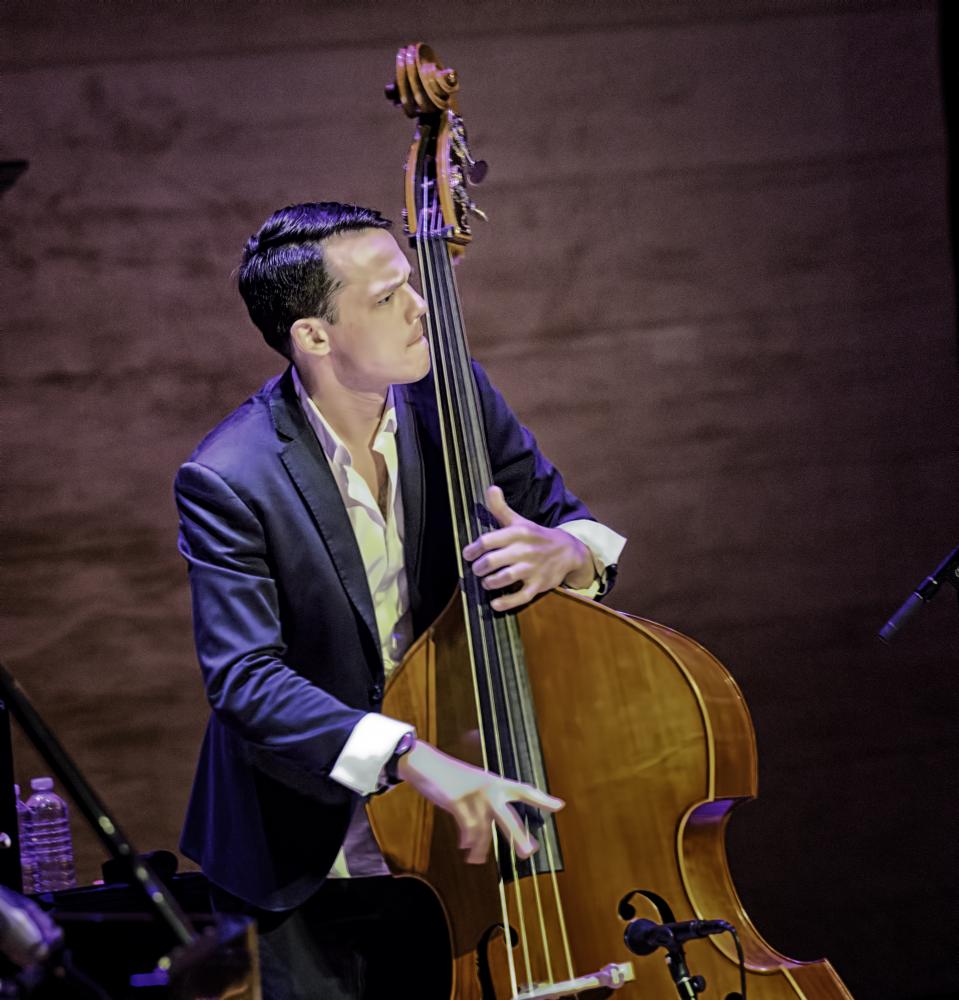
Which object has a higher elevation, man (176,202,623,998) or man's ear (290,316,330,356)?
man's ear (290,316,330,356)

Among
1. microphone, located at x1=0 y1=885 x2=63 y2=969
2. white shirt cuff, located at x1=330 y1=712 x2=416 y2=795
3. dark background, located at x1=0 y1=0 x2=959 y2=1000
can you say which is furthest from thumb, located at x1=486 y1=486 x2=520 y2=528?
dark background, located at x1=0 y1=0 x2=959 y2=1000

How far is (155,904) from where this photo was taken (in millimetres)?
1077

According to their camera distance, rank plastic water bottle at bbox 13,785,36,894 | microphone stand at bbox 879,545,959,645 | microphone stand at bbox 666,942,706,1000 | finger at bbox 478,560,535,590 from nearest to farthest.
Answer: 1. microphone stand at bbox 666,942,706,1000
2. finger at bbox 478,560,535,590
3. microphone stand at bbox 879,545,959,645
4. plastic water bottle at bbox 13,785,36,894

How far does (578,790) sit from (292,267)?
88cm

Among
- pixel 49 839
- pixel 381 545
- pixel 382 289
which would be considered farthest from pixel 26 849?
pixel 382 289

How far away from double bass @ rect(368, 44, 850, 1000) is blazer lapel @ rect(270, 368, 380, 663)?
0.15 metres

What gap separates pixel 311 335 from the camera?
1995mm

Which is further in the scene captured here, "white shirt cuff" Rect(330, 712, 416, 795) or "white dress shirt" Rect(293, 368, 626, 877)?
"white dress shirt" Rect(293, 368, 626, 877)

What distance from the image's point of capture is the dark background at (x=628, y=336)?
123 inches

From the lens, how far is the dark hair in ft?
6.56

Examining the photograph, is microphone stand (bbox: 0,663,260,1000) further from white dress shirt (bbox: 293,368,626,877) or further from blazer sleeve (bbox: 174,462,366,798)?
white dress shirt (bbox: 293,368,626,877)

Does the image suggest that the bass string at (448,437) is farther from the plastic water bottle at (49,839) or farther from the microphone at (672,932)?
the plastic water bottle at (49,839)

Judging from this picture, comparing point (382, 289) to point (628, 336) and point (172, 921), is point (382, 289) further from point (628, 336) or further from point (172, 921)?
point (628, 336)

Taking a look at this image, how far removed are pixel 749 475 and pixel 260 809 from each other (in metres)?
1.77
